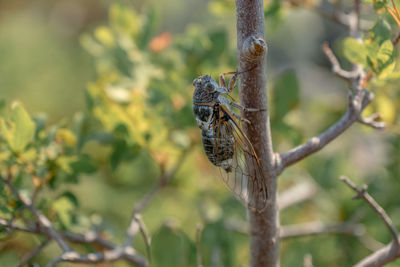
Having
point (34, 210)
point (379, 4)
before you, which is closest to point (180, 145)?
point (34, 210)

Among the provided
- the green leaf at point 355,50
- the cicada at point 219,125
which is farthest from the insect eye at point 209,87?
the green leaf at point 355,50

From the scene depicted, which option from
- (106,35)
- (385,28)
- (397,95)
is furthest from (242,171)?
(106,35)

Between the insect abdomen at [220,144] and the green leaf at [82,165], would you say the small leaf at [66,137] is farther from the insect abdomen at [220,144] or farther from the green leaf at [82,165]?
the insect abdomen at [220,144]

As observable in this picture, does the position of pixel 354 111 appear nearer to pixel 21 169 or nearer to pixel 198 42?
pixel 198 42

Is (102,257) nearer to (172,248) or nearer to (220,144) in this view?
(172,248)

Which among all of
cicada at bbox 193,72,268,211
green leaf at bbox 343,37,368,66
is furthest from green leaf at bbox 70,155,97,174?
green leaf at bbox 343,37,368,66
